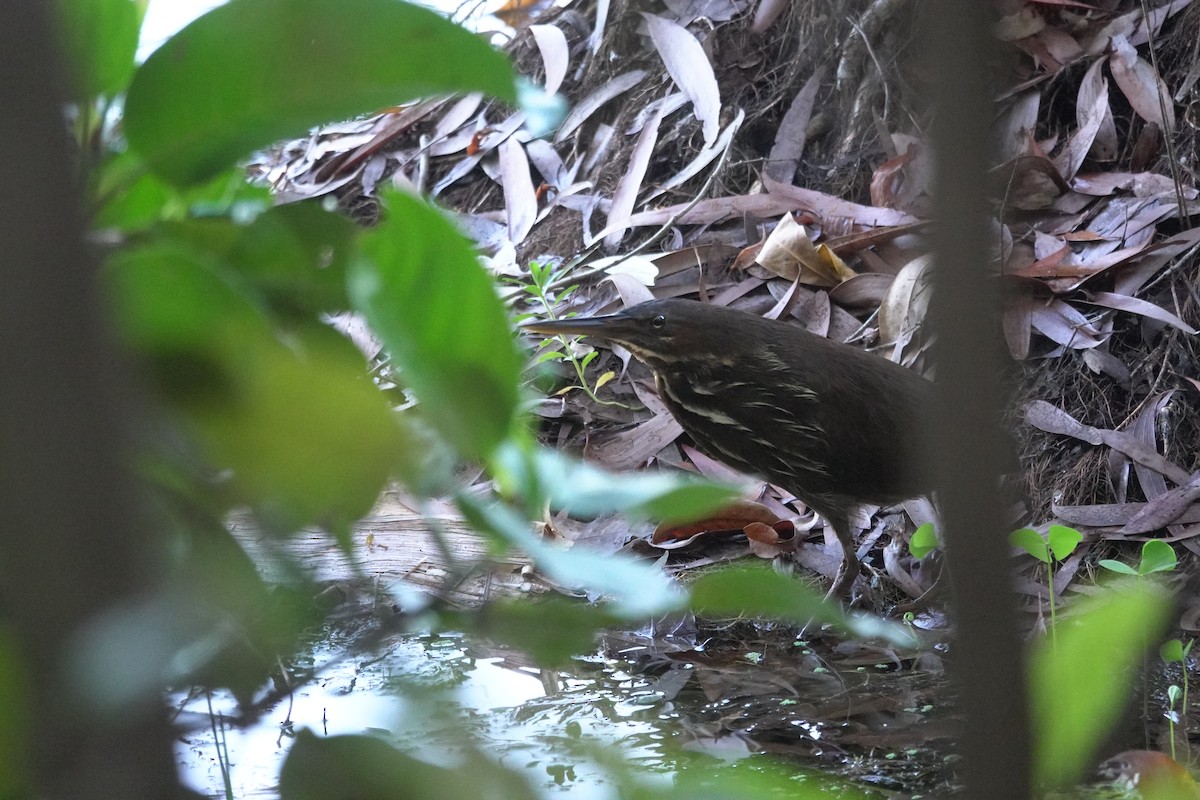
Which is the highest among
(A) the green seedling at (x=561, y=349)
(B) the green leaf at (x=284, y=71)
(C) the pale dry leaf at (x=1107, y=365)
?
(B) the green leaf at (x=284, y=71)

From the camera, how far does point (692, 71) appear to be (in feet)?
16.5

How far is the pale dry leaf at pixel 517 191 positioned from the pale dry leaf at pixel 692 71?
82 centimetres

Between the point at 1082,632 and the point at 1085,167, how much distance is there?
382 centimetres

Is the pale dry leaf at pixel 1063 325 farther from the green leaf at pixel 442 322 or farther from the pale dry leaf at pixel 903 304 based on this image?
the green leaf at pixel 442 322

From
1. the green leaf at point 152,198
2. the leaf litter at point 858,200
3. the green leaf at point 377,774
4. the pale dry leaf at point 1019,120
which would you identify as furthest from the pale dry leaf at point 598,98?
the green leaf at point 377,774

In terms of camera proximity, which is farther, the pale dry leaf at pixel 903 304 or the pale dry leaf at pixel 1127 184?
the pale dry leaf at pixel 903 304

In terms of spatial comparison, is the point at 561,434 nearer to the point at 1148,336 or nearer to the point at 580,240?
the point at 580,240

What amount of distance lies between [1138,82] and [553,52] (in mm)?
2626

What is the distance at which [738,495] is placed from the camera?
622mm

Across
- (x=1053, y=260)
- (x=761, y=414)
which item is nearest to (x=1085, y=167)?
(x=1053, y=260)

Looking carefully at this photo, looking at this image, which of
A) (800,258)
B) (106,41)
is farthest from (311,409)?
(800,258)

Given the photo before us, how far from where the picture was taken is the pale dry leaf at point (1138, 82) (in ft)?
12.9

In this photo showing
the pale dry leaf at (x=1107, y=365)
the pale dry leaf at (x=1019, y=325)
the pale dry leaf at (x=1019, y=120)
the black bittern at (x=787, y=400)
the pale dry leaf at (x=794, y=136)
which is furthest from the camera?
the pale dry leaf at (x=794, y=136)

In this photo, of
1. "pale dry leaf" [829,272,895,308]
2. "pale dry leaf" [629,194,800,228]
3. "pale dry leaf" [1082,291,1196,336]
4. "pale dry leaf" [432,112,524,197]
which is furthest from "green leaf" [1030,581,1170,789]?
"pale dry leaf" [432,112,524,197]
